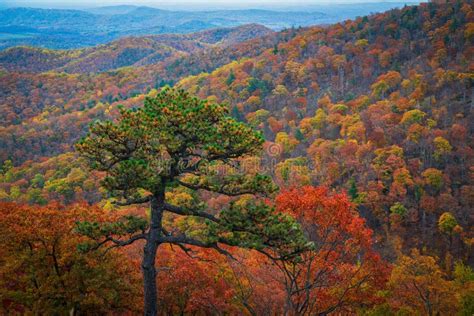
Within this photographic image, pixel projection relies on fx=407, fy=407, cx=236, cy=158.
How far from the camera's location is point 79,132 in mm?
119250

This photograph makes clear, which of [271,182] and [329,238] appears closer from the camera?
[271,182]

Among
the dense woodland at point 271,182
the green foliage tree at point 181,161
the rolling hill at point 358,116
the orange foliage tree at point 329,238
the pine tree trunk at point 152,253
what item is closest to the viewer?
the green foliage tree at point 181,161

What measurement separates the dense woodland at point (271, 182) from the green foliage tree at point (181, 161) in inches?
2.0

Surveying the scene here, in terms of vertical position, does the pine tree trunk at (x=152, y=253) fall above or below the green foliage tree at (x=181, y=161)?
below

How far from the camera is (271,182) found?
10.9 meters

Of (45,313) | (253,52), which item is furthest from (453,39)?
(45,313)

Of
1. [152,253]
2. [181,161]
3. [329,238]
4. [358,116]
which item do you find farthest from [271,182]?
[358,116]

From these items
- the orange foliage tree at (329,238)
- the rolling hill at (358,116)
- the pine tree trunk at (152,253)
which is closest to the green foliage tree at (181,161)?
the pine tree trunk at (152,253)

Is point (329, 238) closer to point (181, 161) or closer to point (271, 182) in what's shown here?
point (271, 182)

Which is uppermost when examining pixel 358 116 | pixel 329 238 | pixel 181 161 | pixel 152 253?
pixel 181 161

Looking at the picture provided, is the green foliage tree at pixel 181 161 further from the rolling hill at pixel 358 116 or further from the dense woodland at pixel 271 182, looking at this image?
the rolling hill at pixel 358 116

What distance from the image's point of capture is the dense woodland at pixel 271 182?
428 inches

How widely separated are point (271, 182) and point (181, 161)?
8.13 feet

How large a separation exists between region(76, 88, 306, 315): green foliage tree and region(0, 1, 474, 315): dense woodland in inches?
2.0
